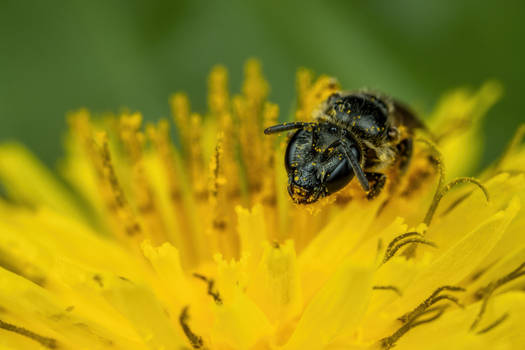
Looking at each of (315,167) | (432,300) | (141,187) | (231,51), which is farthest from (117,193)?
(231,51)

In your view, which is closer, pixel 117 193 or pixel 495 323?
pixel 495 323

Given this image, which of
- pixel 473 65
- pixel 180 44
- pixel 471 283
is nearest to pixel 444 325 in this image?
pixel 471 283

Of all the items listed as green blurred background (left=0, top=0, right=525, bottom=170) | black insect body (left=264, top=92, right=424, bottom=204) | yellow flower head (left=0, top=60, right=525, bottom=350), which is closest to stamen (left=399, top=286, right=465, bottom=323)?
yellow flower head (left=0, top=60, right=525, bottom=350)

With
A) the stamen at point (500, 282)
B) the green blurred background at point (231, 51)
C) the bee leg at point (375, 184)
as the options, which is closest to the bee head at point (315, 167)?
the bee leg at point (375, 184)

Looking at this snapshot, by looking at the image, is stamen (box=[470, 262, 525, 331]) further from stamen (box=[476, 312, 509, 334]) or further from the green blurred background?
the green blurred background

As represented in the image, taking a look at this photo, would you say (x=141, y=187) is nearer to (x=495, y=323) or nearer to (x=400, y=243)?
(x=400, y=243)
